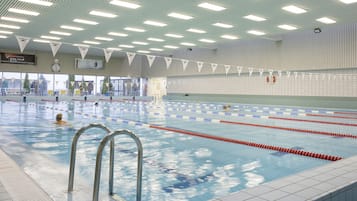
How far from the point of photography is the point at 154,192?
10.4 feet

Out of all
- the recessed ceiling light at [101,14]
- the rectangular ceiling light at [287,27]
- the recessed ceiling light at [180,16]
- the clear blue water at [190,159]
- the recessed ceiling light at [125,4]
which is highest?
the rectangular ceiling light at [287,27]

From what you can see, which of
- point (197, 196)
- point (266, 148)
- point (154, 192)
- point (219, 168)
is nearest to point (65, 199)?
point (154, 192)

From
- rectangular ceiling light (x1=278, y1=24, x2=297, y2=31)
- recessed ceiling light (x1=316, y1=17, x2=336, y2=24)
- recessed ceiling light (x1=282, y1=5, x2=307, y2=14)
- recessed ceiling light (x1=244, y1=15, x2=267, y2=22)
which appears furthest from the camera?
rectangular ceiling light (x1=278, y1=24, x2=297, y2=31)

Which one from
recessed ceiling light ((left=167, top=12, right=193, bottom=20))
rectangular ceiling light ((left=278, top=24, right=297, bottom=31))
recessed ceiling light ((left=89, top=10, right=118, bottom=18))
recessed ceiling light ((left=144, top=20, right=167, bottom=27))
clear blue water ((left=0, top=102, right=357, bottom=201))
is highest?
rectangular ceiling light ((left=278, top=24, right=297, bottom=31))

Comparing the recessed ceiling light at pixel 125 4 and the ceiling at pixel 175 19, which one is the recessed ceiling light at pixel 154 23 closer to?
the ceiling at pixel 175 19

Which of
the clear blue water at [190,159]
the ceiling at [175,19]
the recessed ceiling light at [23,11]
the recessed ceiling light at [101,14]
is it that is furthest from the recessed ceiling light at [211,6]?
the recessed ceiling light at [23,11]

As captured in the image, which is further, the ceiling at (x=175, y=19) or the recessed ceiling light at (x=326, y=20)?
the recessed ceiling light at (x=326, y=20)

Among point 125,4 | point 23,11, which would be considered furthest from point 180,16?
point 23,11

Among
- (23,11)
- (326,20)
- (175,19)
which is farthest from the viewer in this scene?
(326,20)

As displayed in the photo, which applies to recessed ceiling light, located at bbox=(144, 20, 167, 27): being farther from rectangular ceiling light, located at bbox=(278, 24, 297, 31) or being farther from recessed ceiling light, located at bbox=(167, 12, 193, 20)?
rectangular ceiling light, located at bbox=(278, 24, 297, 31)

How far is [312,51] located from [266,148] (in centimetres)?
1474

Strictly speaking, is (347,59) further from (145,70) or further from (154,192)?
(145,70)

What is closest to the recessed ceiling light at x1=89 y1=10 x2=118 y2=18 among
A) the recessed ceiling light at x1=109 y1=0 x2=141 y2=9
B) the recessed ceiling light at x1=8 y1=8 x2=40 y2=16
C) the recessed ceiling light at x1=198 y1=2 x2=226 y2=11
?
the recessed ceiling light at x1=109 y1=0 x2=141 y2=9

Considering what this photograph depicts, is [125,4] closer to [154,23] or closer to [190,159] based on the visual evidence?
[154,23]
